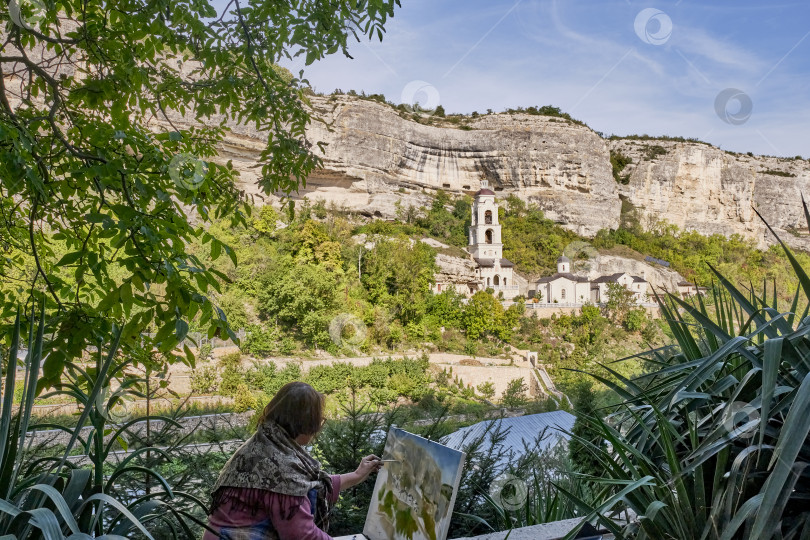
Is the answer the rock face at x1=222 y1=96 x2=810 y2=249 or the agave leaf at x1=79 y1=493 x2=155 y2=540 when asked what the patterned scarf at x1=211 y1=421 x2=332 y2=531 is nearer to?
the agave leaf at x1=79 y1=493 x2=155 y2=540

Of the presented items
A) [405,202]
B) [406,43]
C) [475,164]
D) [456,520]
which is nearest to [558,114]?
[475,164]

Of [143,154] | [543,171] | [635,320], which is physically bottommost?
[635,320]

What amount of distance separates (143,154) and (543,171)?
109 ft

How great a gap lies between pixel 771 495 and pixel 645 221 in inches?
1505

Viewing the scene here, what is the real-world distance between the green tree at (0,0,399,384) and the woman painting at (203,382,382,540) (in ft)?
0.96

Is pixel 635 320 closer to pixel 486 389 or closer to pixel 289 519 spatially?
pixel 486 389

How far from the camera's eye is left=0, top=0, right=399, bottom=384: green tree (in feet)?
4.37

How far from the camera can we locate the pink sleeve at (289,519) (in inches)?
48.3

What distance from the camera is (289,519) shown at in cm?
123

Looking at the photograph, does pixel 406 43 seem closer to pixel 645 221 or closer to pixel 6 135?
pixel 6 135

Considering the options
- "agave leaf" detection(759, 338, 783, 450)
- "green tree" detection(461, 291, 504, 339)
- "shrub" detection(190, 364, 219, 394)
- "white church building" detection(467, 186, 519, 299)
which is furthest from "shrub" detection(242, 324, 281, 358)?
"agave leaf" detection(759, 338, 783, 450)

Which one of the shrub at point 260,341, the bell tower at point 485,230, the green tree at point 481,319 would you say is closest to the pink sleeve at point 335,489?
the shrub at point 260,341

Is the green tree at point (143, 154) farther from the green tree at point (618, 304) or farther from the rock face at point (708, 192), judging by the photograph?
the rock face at point (708, 192)

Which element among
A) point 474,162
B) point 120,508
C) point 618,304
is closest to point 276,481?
point 120,508
